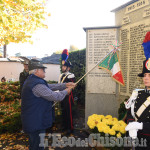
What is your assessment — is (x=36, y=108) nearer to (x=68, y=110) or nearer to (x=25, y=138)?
(x=68, y=110)

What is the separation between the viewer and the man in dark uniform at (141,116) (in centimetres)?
230

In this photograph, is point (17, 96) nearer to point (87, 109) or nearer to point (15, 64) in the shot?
point (87, 109)

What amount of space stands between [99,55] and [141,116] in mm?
2674

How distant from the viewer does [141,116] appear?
95.8 inches

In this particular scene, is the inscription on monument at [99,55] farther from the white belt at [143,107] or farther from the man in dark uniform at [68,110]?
the white belt at [143,107]

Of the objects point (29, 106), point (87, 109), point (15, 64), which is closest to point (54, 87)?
point (29, 106)

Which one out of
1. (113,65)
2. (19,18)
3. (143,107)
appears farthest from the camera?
(19,18)

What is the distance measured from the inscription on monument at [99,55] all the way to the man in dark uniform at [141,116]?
2.14 metres

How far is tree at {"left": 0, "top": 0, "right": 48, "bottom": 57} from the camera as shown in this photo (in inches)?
283

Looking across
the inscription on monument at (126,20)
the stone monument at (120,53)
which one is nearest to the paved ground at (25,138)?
the stone monument at (120,53)

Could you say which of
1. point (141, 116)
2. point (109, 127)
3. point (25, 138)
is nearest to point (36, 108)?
point (109, 127)

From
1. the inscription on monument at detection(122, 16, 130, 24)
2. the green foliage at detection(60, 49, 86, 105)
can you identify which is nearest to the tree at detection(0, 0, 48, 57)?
the green foliage at detection(60, 49, 86, 105)

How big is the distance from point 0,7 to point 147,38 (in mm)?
6494

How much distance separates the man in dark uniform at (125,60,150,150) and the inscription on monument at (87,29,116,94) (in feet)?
7.01
